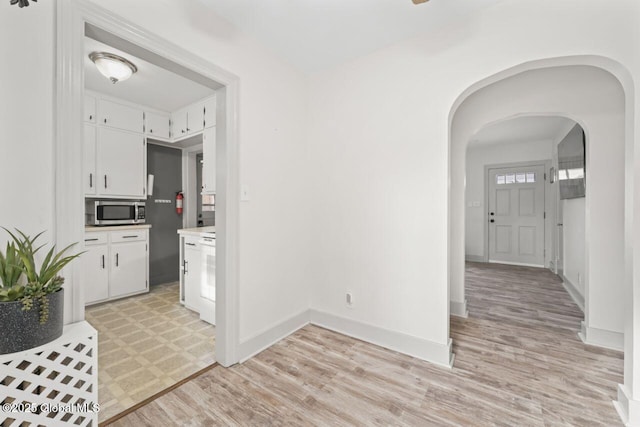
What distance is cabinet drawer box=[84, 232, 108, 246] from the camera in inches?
125

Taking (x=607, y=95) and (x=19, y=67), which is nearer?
(x=19, y=67)

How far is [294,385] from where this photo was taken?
1770 millimetres

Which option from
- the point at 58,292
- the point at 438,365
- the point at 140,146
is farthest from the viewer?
the point at 140,146

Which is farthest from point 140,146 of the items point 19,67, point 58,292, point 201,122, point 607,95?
point 607,95

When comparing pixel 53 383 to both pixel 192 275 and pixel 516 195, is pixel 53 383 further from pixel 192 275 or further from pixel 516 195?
pixel 516 195

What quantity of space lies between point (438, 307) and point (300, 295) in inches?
49.6

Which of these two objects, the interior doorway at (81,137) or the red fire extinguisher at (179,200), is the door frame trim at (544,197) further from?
the red fire extinguisher at (179,200)

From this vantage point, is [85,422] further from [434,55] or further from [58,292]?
Result: [434,55]

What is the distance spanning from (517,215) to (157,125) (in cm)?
686

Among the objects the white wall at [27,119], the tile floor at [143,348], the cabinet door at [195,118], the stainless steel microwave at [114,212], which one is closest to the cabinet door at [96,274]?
the tile floor at [143,348]

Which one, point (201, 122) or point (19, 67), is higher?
point (201, 122)

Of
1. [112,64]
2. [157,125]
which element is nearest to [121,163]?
[157,125]

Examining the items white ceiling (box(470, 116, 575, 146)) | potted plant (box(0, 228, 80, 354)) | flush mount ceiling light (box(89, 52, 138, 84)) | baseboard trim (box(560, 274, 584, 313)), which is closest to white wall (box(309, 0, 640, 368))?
baseboard trim (box(560, 274, 584, 313))

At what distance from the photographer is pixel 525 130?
4754 mm
